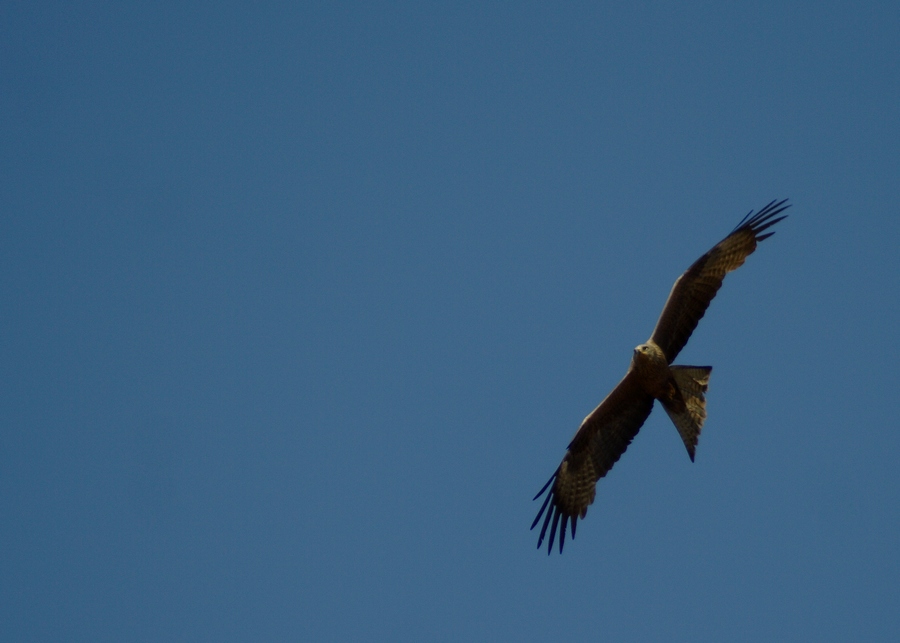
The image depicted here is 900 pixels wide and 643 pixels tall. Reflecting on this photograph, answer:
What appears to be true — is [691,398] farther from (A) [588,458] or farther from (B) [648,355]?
(A) [588,458]

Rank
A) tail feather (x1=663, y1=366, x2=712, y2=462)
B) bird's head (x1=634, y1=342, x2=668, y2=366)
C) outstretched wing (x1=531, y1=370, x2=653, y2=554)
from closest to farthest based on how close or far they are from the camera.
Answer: bird's head (x1=634, y1=342, x2=668, y2=366) → tail feather (x1=663, y1=366, x2=712, y2=462) → outstretched wing (x1=531, y1=370, x2=653, y2=554)

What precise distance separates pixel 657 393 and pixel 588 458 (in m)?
1.21

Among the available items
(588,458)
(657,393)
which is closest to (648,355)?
(657,393)

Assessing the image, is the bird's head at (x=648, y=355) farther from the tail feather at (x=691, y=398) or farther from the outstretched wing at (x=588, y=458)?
the outstretched wing at (x=588, y=458)

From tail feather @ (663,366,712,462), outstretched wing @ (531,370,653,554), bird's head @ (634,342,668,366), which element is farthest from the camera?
outstretched wing @ (531,370,653,554)

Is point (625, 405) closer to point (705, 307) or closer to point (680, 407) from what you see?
point (680, 407)

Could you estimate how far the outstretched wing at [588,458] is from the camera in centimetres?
1117

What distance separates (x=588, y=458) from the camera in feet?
37.6

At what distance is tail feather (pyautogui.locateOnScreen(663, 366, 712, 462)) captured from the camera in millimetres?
10648

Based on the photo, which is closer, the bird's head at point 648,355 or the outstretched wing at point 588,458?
the bird's head at point 648,355

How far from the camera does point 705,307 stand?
35.4ft

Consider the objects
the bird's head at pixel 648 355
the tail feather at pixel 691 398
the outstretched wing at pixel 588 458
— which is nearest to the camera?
the bird's head at pixel 648 355

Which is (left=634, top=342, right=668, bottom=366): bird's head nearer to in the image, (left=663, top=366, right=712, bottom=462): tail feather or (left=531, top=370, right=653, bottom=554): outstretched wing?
(left=663, top=366, right=712, bottom=462): tail feather

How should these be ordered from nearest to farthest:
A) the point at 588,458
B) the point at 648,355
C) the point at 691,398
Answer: the point at 648,355
the point at 691,398
the point at 588,458
